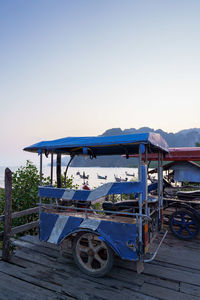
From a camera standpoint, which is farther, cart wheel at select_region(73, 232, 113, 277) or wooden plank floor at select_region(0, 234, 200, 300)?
cart wheel at select_region(73, 232, 113, 277)

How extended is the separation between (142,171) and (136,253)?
154cm

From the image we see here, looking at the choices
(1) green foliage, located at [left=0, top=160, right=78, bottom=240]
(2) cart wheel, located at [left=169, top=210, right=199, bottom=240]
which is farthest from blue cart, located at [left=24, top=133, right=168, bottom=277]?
(1) green foliage, located at [left=0, top=160, right=78, bottom=240]

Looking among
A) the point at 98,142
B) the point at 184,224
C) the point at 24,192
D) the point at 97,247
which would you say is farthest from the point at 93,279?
the point at 24,192

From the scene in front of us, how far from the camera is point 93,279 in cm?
391

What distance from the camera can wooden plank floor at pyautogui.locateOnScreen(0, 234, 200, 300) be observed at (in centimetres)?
346

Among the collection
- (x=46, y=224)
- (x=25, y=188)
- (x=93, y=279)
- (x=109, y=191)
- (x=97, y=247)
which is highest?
(x=109, y=191)

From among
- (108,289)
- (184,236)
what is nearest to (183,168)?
(184,236)

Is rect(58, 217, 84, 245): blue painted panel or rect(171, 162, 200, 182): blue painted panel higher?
rect(171, 162, 200, 182): blue painted panel

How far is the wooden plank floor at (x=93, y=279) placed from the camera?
346 cm

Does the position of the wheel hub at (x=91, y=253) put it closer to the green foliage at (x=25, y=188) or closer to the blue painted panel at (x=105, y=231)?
the blue painted panel at (x=105, y=231)

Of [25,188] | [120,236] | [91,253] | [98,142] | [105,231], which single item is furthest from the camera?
[25,188]

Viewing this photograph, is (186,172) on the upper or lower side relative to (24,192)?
Answer: upper

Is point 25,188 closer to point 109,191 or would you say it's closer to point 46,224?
point 46,224

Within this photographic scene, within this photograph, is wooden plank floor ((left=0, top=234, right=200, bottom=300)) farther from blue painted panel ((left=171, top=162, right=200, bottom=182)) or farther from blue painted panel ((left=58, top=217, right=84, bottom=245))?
blue painted panel ((left=171, top=162, right=200, bottom=182))
